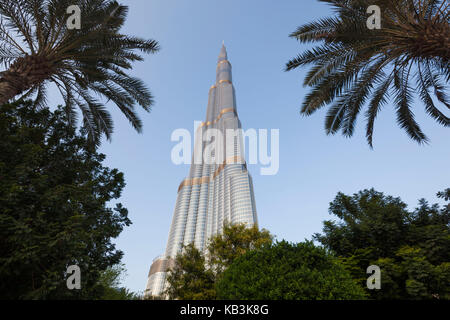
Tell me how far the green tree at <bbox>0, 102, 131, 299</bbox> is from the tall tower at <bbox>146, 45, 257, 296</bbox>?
86139 mm

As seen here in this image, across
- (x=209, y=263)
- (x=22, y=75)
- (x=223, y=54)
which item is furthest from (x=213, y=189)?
(x=22, y=75)

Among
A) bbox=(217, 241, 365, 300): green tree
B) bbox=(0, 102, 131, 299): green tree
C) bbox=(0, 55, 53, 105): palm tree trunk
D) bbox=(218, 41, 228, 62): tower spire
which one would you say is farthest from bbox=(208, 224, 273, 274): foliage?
bbox=(218, 41, 228, 62): tower spire

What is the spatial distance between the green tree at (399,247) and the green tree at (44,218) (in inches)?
320

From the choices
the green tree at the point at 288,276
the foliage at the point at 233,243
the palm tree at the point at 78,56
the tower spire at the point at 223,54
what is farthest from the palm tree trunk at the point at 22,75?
the tower spire at the point at 223,54

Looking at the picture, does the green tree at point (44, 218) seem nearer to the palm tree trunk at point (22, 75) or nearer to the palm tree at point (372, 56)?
the palm tree trunk at point (22, 75)

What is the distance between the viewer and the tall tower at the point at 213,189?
4242 inches

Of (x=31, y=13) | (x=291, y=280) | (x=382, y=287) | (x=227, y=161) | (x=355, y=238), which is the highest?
(x=227, y=161)

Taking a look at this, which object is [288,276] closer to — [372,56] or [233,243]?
[372,56]

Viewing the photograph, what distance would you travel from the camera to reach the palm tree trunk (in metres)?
7.64

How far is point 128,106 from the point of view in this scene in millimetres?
10875

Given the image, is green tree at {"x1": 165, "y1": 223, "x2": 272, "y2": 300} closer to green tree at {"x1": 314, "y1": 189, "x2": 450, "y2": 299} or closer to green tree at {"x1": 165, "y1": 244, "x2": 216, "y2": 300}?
green tree at {"x1": 165, "y1": 244, "x2": 216, "y2": 300}
